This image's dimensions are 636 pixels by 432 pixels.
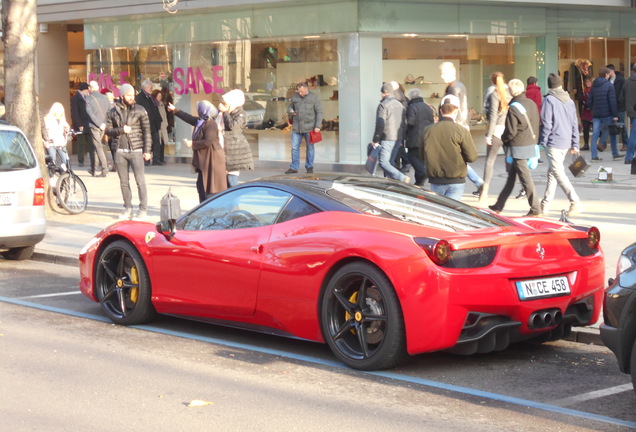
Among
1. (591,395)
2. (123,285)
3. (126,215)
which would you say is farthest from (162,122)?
(591,395)

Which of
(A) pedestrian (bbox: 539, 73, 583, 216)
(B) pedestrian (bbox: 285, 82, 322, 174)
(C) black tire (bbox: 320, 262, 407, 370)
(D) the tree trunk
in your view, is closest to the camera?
(C) black tire (bbox: 320, 262, 407, 370)

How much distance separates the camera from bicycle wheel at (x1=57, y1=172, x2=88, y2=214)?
1669cm

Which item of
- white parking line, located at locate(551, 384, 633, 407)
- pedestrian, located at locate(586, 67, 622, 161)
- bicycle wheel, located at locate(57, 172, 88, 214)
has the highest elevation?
pedestrian, located at locate(586, 67, 622, 161)

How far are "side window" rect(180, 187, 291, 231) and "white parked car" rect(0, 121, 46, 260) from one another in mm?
4388

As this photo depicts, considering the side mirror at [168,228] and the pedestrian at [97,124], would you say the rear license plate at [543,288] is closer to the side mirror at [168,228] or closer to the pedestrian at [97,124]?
the side mirror at [168,228]

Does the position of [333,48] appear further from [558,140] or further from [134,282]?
[134,282]

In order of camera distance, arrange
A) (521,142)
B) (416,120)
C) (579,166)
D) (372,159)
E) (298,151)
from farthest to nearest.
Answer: (298,151) < (416,120) < (372,159) < (579,166) < (521,142)

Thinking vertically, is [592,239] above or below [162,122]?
below

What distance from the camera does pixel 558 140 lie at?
1432cm

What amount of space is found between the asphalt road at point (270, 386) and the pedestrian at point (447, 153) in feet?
13.0

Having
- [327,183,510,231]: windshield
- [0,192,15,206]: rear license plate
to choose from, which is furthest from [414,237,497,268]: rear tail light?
[0,192,15,206]: rear license plate

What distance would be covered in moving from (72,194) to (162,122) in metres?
8.76

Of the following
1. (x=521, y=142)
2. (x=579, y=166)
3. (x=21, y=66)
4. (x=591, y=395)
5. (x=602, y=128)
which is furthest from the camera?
(x=602, y=128)

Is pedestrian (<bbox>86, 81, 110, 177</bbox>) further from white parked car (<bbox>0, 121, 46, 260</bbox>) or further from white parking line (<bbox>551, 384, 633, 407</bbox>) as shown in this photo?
white parking line (<bbox>551, 384, 633, 407</bbox>)
